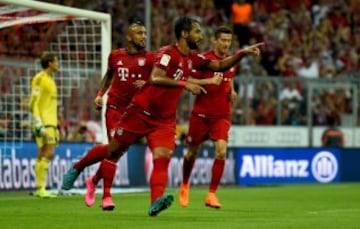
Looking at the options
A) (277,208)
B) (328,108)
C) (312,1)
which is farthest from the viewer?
(312,1)

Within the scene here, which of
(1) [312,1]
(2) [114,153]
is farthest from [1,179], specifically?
(1) [312,1]

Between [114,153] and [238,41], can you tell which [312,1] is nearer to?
[238,41]

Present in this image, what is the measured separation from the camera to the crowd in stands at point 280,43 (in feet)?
94.0

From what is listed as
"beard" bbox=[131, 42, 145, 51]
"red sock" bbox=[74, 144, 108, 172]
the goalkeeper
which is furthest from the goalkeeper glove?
"beard" bbox=[131, 42, 145, 51]

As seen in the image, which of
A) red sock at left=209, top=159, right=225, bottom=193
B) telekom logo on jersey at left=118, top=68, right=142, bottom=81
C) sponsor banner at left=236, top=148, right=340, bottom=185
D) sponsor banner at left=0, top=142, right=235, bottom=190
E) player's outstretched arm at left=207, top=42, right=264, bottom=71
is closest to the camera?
player's outstretched arm at left=207, top=42, right=264, bottom=71

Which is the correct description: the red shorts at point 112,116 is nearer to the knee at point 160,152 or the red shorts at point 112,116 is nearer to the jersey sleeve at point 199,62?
the jersey sleeve at point 199,62

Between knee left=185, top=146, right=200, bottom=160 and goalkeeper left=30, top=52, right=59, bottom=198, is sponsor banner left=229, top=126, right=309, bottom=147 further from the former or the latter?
knee left=185, top=146, right=200, bottom=160

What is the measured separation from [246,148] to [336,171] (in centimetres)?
287

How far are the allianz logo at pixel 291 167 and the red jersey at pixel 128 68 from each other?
11696mm

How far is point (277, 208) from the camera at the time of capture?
16.2 meters

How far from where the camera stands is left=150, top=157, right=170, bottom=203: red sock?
13031 millimetres

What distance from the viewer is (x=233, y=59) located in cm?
1341

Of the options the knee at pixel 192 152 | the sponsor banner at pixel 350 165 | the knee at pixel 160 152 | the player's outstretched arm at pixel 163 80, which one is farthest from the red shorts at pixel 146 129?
the sponsor banner at pixel 350 165

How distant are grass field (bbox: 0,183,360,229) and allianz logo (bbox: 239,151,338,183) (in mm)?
6982
